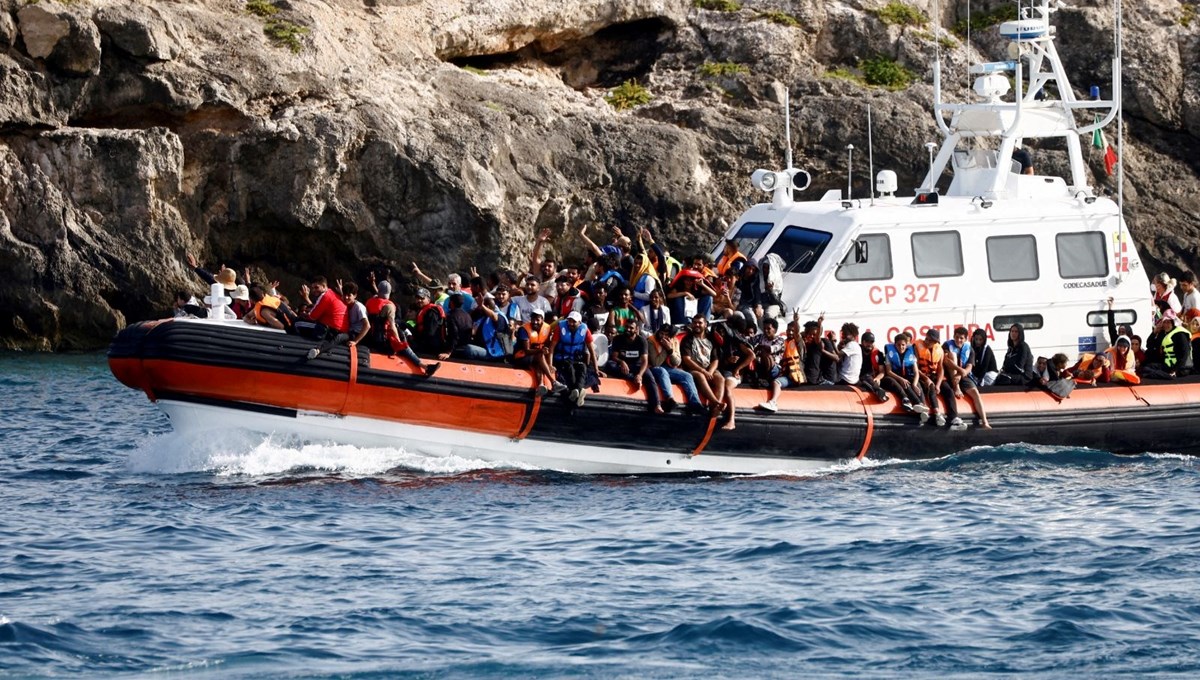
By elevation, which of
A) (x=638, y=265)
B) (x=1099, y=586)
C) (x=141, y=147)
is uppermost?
(x=141, y=147)

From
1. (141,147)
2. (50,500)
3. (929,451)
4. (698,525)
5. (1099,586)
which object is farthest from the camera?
(141,147)

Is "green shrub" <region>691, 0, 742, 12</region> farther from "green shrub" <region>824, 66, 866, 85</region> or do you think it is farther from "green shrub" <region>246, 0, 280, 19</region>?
→ "green shrub" <region>246, 0, 280, 19</region>

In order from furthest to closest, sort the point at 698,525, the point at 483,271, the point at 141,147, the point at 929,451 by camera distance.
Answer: the point at 483,271 → the point at 141,147 → the point at 929,451 → the point at 698,525

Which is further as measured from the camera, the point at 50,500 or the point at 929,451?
the point at 929,451

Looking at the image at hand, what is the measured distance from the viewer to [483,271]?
24.4 m

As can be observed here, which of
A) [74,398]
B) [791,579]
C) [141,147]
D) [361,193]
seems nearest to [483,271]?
[361,193]

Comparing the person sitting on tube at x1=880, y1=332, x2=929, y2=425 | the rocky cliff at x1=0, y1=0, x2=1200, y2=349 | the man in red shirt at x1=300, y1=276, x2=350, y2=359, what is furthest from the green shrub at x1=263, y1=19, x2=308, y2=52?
the person sitting on tube at x1=880, y1=332, x2=929, y2=425

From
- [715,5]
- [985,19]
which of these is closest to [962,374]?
[715,5]

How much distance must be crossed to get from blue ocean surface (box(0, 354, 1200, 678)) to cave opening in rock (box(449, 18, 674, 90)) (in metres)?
13.6

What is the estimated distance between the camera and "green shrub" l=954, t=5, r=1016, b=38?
29312 mm

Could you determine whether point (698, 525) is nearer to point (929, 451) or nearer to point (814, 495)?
point (814, 495)

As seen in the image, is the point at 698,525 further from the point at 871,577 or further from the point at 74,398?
the point at 74,398

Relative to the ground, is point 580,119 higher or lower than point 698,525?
higher

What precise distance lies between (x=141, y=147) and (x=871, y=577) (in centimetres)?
1447
